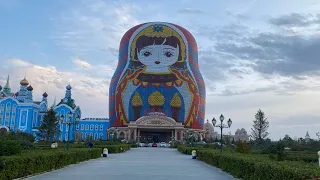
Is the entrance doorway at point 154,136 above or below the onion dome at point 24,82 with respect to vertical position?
below

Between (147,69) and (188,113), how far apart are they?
1440 centimetres

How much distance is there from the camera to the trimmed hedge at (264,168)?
25.4ft

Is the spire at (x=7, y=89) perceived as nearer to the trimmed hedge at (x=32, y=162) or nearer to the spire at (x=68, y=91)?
the spire at (x=68, y=91)

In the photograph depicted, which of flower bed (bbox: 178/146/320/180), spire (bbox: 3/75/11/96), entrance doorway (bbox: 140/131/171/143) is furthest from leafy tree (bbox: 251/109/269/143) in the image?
spire (bbox: 3/75/11/96)

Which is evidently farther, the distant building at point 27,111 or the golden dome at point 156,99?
the golden dome at point 156,99

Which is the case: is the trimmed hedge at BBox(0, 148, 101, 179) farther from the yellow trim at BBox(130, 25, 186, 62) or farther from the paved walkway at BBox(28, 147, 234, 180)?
the yellow trim at BBox(130, 25, 186, 62)

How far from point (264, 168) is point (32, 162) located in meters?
8.35

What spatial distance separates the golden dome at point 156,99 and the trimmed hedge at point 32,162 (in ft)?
206

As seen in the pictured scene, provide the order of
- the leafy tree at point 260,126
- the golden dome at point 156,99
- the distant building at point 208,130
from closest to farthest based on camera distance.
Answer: the leafy tree at point 260,126, the golden dome at point 156,99, the distant building at point 208,130

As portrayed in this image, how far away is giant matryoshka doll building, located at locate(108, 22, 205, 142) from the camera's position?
275ft

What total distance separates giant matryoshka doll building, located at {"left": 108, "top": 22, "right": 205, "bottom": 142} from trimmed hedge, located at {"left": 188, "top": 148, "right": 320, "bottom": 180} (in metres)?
63.4

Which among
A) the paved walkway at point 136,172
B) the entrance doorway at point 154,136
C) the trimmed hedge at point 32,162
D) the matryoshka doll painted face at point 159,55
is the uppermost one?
the matryoshka doll painted face at point 159,55

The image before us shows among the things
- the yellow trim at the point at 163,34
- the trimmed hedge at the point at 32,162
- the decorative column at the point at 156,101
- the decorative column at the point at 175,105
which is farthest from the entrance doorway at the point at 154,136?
the trimmed hedge at the point at 32,162

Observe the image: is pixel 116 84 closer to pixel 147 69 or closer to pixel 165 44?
pixel 147 69
